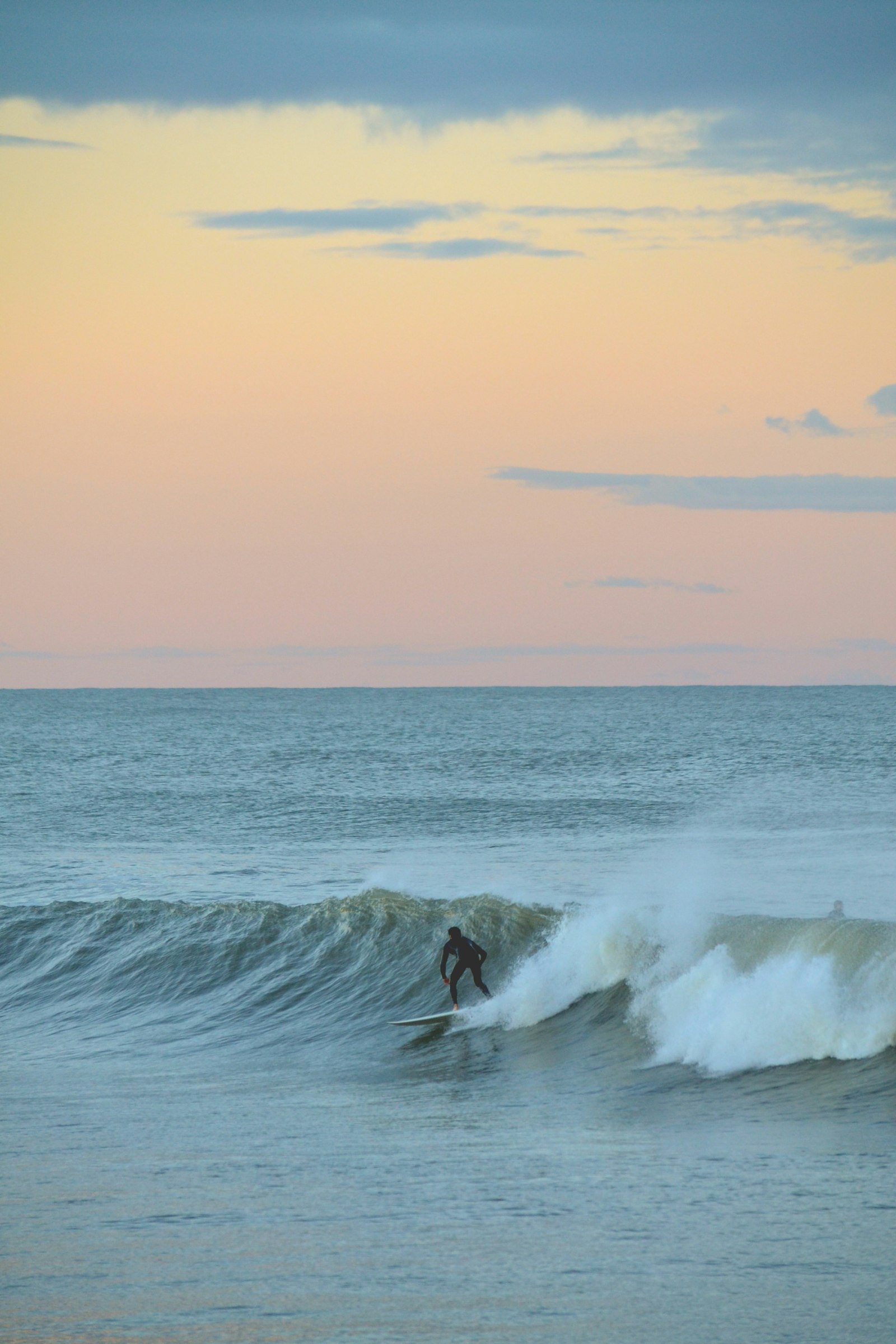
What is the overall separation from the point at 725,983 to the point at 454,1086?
11.2ft

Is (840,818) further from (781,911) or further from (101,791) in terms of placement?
(101,791)

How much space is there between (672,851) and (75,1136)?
22.5m

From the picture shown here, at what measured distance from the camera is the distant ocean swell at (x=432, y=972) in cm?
1447

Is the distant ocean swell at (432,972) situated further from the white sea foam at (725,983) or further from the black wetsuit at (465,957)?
the black wetsuit at (465,957)

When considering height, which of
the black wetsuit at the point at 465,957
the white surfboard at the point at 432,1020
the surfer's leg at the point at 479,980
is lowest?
the white surfboard at the point at 432,1020

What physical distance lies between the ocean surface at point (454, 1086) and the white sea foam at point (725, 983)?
0.15ft

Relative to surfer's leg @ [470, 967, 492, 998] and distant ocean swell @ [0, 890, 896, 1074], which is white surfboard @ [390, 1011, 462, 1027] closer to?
distant ocean swell @ [0, 890, 896, 1074]

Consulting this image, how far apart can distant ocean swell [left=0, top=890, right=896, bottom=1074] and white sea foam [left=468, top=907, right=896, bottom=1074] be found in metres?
0.02

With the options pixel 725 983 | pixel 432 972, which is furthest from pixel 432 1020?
pixel 725 983

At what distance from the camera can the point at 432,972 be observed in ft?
67.9

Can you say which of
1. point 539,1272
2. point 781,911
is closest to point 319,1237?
point 539,1272

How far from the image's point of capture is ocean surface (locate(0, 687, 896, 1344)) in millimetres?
7691

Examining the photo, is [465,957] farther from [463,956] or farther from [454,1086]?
[454,1086]

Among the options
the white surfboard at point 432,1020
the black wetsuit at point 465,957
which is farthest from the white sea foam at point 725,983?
the black wetsuit at point 465,957
